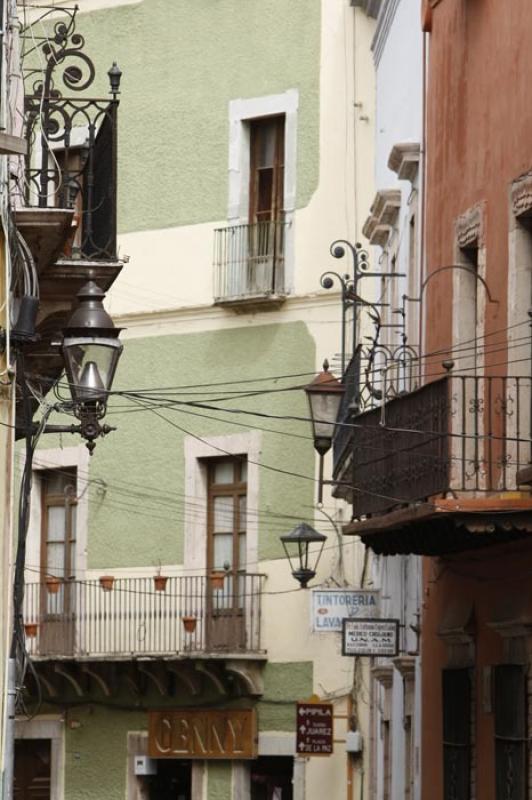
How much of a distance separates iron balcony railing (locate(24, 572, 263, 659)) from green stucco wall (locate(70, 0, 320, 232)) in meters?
4.57

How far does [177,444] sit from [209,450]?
53cm

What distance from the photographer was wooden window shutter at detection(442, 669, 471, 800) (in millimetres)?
17656

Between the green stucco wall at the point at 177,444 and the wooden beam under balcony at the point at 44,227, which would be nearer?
the wooden beam under balcony at the point at 44,227

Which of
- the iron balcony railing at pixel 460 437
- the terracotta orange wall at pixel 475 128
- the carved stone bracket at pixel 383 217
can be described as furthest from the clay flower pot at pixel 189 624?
the iron balcony railing at pixel 460 437

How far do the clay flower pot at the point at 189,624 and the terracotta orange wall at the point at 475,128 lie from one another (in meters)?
7.97

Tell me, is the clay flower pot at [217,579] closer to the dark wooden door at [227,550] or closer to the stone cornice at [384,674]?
the dark wooden door at [227,550]

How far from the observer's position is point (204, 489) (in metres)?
27.9

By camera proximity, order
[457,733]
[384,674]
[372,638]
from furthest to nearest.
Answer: [384,674], [372,638], [457,733]

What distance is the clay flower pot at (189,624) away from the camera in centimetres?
2664

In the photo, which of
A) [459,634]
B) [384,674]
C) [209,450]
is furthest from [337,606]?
[209,450]

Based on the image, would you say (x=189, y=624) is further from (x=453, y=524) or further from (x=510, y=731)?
(x=453, y=524)

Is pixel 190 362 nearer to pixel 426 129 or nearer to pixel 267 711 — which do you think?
pixel 267 711

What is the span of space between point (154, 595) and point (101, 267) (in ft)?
42.2

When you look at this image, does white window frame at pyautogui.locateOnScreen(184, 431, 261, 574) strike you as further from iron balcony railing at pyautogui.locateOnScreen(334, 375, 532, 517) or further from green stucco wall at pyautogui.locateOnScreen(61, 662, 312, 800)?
iron balcony railing at pyautogui.locateOnScreen(334, 375, 532, 517)
